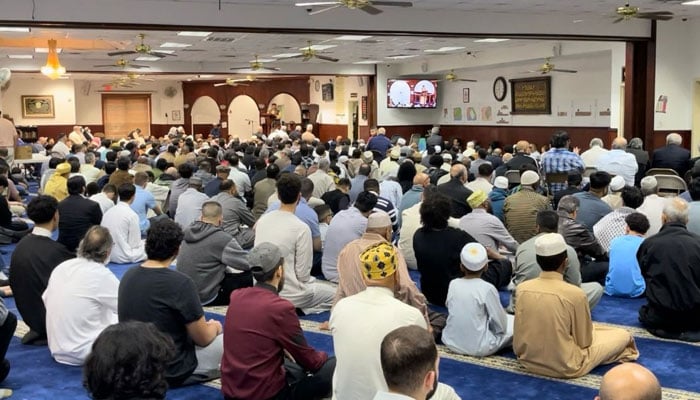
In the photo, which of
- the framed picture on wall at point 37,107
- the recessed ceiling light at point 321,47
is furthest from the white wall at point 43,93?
the recessed ceiling light at point 321,47

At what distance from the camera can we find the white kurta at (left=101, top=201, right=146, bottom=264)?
764 cm

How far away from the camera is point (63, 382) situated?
4418mm

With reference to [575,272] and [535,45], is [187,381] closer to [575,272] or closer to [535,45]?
[575,272]

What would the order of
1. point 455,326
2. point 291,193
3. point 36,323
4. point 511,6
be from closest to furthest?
1. point 455,326
2. point 36,323
3. point 291,193
4. point 511,6

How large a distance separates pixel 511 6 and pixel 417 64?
933cm

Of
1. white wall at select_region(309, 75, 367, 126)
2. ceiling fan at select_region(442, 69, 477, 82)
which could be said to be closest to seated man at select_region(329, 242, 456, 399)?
ceiling fan at select_region(442, 69, 477, 82)

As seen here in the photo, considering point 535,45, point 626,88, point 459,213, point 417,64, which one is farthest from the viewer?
point 417,64

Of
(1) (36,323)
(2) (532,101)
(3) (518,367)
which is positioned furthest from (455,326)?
(2) (532,101)

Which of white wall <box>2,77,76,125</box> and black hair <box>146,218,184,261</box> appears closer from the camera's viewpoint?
black hair <box>146,218,184,261</box>

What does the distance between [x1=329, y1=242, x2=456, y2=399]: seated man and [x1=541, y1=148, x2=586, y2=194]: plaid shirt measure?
635cm

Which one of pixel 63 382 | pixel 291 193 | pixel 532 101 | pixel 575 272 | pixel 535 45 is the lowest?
pixel 63 382

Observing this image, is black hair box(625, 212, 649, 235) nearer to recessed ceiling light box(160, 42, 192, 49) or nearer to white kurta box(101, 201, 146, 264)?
white kurta box(101, 201, 146, 264)

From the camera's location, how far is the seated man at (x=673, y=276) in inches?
186

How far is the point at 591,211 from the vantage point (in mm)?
6824
